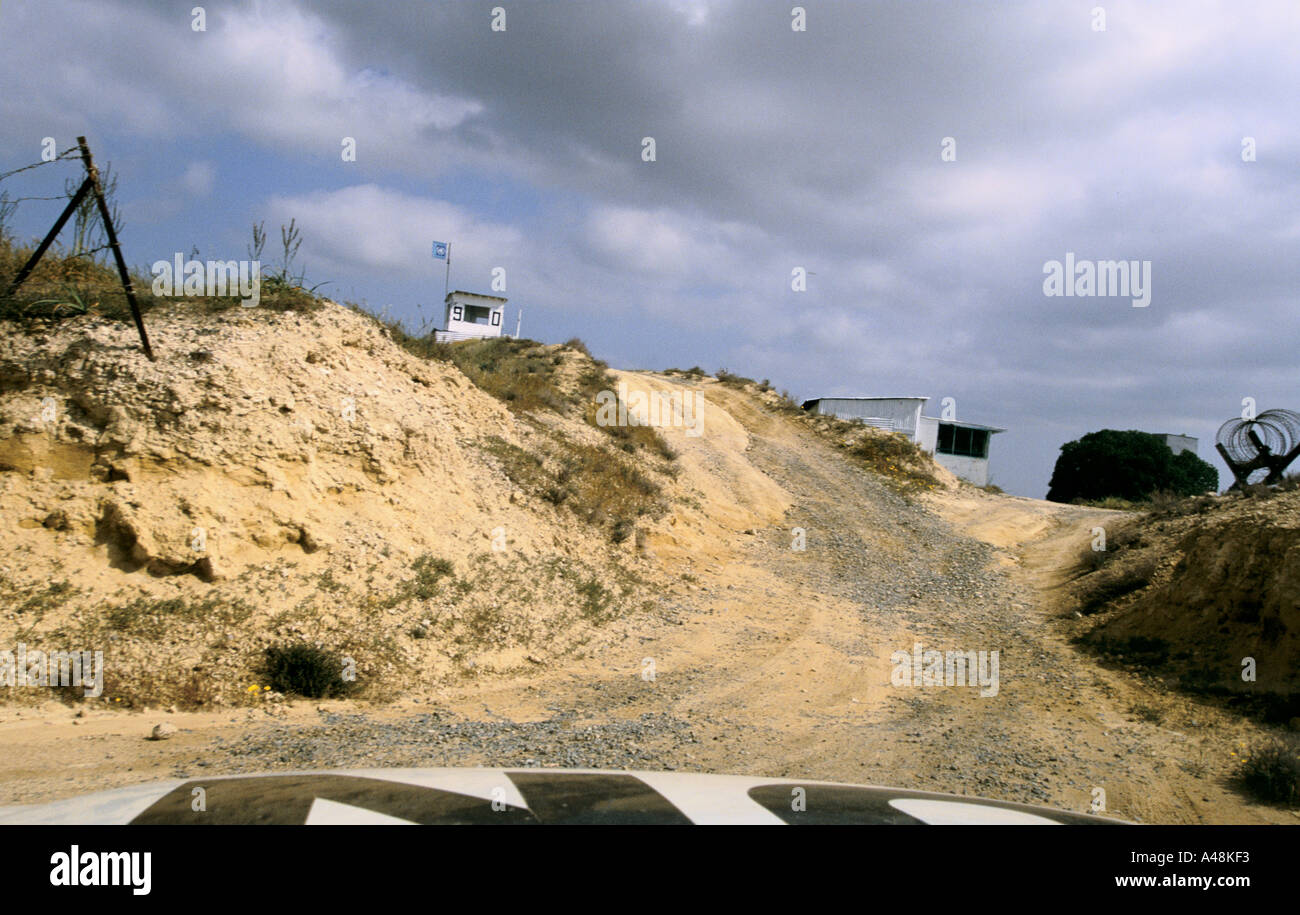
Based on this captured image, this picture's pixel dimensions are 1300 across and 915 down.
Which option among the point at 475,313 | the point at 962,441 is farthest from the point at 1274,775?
the point at 475,313

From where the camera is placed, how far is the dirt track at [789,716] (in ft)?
22.4

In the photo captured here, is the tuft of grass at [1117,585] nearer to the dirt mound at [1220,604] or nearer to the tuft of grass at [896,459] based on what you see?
the dirt mound at [1220,604]

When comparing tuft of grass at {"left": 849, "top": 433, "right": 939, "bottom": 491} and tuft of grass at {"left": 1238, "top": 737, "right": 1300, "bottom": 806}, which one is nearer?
tuft of grass at {"left": 1238, "top": 737, "right": 1300, "bottom": 806}

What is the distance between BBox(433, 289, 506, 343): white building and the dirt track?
32.0 m

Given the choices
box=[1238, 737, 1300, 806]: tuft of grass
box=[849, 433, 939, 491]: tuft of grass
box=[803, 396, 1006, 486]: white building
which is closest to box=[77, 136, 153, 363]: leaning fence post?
box=[1238, 737, 1300, 806]: tuft of grass

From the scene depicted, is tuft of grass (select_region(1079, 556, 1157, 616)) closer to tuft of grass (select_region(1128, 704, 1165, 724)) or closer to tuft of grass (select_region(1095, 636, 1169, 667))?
tuft of grass (select_region(1095, 636, 1169, 667))

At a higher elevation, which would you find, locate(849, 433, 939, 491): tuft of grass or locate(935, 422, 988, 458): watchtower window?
locate(935, 422, 988, 458): watchtower window

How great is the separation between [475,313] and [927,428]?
88.1 ft

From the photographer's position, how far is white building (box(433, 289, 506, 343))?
A: 4559 cm

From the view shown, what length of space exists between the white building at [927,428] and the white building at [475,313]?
1929cm

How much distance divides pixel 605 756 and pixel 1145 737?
6.63 meters

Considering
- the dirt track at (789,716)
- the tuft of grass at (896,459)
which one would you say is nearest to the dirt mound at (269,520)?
the dirt track at (789,716)

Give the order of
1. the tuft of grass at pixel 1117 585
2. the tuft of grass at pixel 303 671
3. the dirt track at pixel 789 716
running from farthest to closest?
the tuft of grass at pixel 1117 585, the tuft of grass at pixel 303 671, the dirt track at pixel 789 716
